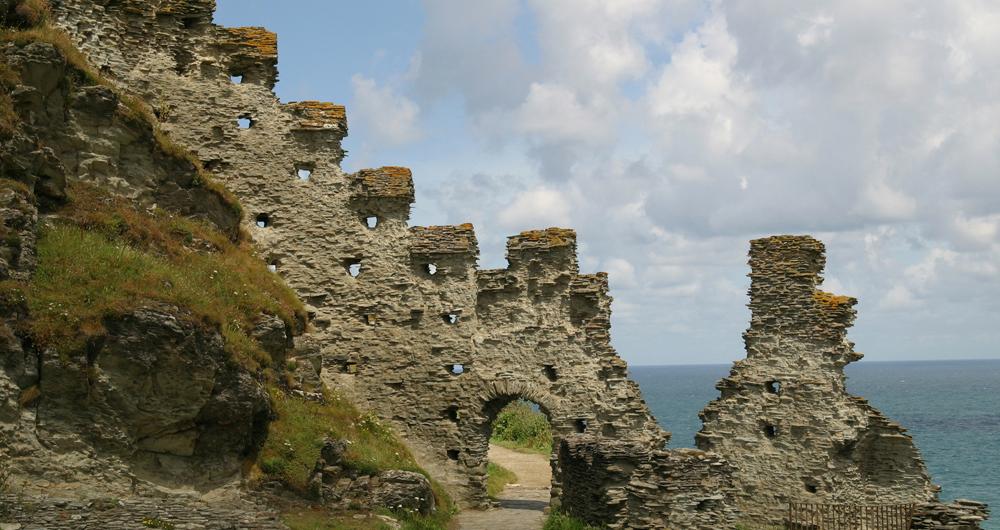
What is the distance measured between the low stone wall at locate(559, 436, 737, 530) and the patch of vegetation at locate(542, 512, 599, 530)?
0.22 meters

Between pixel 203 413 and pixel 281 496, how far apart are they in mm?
2149

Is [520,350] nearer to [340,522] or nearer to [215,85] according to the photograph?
[340,522]

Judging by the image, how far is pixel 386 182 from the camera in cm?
2603

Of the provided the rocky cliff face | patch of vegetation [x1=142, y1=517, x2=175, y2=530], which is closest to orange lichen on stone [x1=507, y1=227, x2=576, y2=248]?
the rocky cliff face

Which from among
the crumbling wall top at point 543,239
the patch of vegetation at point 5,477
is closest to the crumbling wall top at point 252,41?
the crumbling wall top at point 543,239

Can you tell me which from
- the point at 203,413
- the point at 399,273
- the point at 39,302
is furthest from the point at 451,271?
the point at 39,302

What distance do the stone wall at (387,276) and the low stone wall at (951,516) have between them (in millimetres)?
7331

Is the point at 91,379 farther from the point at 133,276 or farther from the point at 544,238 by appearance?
the point at 544,238

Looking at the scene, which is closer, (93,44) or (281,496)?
(281,496)

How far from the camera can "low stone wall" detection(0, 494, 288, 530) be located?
14320mm

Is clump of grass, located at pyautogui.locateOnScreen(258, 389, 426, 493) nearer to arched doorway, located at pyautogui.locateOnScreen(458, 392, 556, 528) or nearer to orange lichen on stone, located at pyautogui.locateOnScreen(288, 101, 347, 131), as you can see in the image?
arched doorway, located at pyautogui.locateOnScreen(458, 392, 556, 528)

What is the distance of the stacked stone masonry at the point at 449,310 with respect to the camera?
24.3 metres

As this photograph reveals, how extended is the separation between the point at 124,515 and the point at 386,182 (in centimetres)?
1252

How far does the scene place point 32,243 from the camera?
16.9 m
